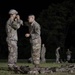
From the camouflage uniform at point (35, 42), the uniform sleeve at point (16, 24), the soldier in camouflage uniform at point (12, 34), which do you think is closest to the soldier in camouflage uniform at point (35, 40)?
the camouflage uniform at point (35, 42)

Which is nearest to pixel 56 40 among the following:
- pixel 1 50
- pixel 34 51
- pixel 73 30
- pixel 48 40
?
pixel 48 40

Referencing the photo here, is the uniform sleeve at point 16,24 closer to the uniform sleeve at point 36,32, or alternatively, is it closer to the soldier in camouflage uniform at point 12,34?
the soldier in camouflage uniform at point 12,34

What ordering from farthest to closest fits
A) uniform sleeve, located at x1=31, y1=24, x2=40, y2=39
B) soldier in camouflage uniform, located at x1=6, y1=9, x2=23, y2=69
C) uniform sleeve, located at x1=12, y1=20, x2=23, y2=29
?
soldier in camouflage uniform, located at x1=6, y1=9, x2=23, y2=69 < uniform sleeve, located at x1=12, y1=20, x2=23, y2=29 < uniform sleeve, located at x1=31, y1=24, x2=40, y2=39

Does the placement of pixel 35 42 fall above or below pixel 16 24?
below

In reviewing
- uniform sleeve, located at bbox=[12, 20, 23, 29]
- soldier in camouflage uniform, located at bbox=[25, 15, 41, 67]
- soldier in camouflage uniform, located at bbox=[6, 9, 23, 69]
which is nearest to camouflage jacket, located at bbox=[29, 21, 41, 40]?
soldier in camouflage uniform, located at bbox=[25, 15, 41, 67]

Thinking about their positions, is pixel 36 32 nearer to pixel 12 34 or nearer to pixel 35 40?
pixel 35 40

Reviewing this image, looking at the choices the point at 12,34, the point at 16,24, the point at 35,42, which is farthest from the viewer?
the point at 12,34

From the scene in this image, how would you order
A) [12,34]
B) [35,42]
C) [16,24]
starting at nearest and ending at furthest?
1. [35,42]
2. [16,24]
3. [12,34]

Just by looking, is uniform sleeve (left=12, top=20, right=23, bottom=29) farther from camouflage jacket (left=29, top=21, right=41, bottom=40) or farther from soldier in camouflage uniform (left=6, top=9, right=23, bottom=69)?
camouflage jacket (left=29, top=21, right=41, bottom=40)

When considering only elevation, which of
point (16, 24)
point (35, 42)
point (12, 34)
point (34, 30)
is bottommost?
point (35, 42)

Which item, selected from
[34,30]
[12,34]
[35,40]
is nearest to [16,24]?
[12,34]

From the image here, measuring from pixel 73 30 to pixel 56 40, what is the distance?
14.5ft

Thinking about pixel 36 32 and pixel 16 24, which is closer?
pixel 36 32

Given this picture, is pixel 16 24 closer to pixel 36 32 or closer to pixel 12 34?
pixel 12 34
